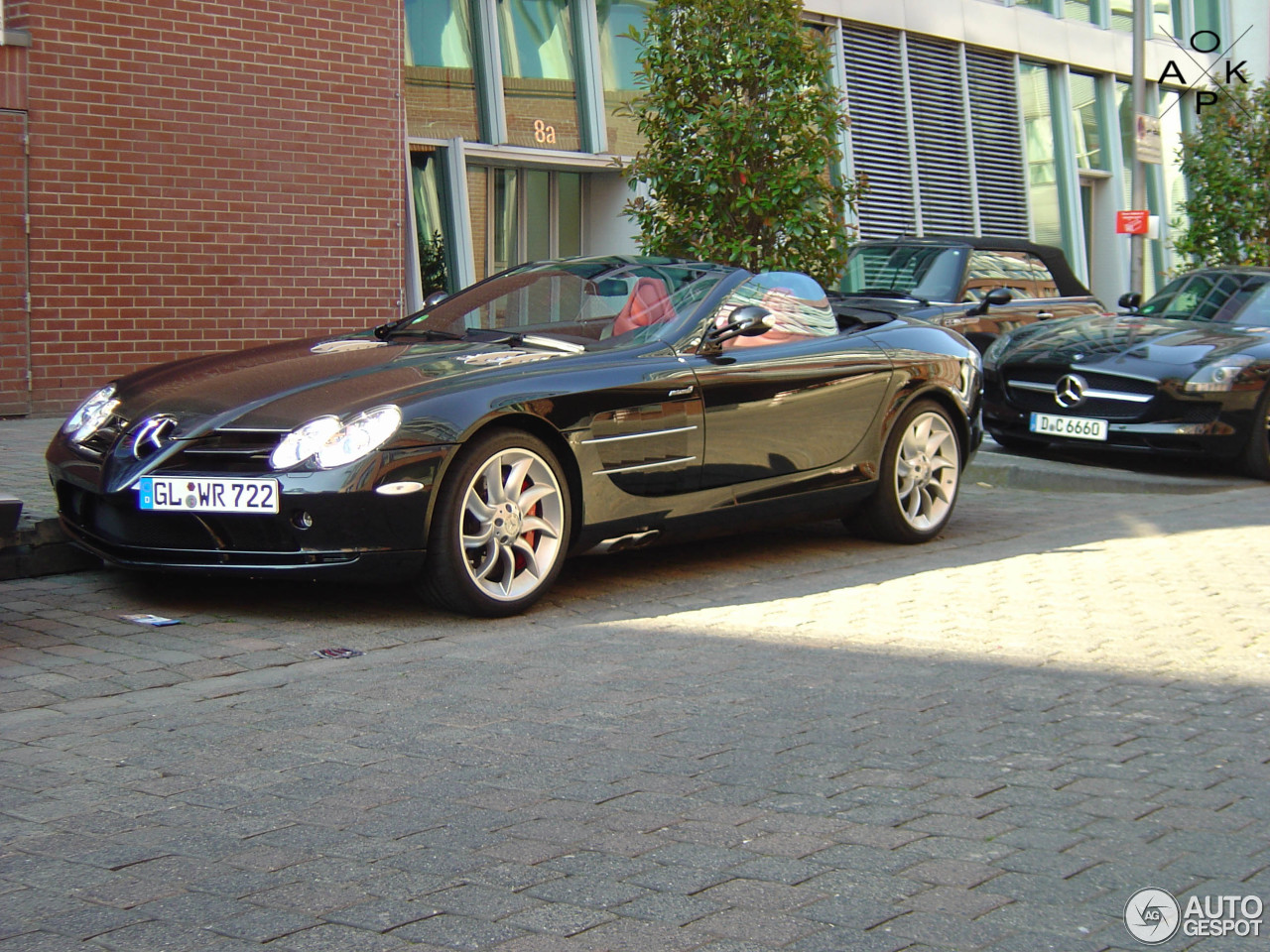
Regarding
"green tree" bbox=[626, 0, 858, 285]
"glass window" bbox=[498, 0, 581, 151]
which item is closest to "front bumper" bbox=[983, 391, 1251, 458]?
"green tree" bbox=[626, 0, 858, 285]

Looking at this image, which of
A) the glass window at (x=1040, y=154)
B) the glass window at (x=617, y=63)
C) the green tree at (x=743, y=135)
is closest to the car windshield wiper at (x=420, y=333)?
the green tree at (x=743, y=135)

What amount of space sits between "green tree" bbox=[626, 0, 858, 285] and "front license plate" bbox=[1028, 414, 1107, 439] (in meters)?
1.93

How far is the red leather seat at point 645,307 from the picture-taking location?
6.67 m

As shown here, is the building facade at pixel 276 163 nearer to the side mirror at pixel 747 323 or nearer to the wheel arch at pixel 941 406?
the wheel arch at pixel 941 406

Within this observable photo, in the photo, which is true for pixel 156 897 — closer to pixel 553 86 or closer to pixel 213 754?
pixel 213 754

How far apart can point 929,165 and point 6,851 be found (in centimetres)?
2043

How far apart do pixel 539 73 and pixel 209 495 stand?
36.3 feet

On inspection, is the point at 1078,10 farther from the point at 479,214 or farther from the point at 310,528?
the point at 310,528

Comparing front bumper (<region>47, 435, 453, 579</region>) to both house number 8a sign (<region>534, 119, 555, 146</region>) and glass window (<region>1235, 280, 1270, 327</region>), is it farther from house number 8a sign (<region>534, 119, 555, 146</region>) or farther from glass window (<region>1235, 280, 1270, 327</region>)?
house number 8a sign (<region>534, 119, 555, 146</region>)

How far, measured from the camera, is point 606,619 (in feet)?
19.1

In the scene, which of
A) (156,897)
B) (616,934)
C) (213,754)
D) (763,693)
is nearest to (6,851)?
(156,897)

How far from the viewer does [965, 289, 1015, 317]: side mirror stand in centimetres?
1187

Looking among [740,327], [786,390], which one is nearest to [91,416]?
[740,327]

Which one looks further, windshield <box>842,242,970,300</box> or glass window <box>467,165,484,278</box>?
glass window <box>467,165,484,278</box>
